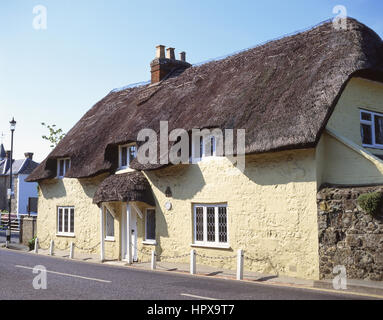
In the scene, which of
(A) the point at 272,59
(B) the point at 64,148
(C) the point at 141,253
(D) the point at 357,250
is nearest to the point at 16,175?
(B) the point at 64,148

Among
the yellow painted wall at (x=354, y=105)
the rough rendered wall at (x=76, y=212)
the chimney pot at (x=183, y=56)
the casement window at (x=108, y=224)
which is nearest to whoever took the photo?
the yellow painted wall at (x=354, y=105)

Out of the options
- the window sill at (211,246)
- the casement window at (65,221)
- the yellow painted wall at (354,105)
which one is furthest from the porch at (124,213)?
the yellow painted wall at (354,105)

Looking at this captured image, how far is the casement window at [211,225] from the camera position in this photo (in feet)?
50.9

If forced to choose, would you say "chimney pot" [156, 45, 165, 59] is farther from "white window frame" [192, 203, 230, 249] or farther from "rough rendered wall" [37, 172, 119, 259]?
"white window frame" [192, 203, 230, 249]

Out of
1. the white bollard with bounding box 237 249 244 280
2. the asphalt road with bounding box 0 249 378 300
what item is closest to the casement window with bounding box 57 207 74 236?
the asphalt road with bounding box 0 249 378 300

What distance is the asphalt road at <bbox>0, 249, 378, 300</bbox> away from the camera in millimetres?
9492

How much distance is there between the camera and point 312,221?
1280 centimetres

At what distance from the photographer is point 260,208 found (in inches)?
560

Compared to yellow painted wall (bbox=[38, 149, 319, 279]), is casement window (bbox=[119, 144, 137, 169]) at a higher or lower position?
higher

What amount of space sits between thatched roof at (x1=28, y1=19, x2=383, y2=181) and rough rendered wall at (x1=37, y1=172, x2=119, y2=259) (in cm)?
122

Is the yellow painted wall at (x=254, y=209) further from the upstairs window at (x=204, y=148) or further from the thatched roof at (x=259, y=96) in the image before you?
the thatched roof at (x=259, y=96)

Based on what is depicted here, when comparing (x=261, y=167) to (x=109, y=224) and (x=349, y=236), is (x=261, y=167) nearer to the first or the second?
(x=349, y=236)

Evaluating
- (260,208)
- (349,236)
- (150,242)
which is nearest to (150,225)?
(150,242)

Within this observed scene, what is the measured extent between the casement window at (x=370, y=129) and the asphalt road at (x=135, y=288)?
6671 mm
